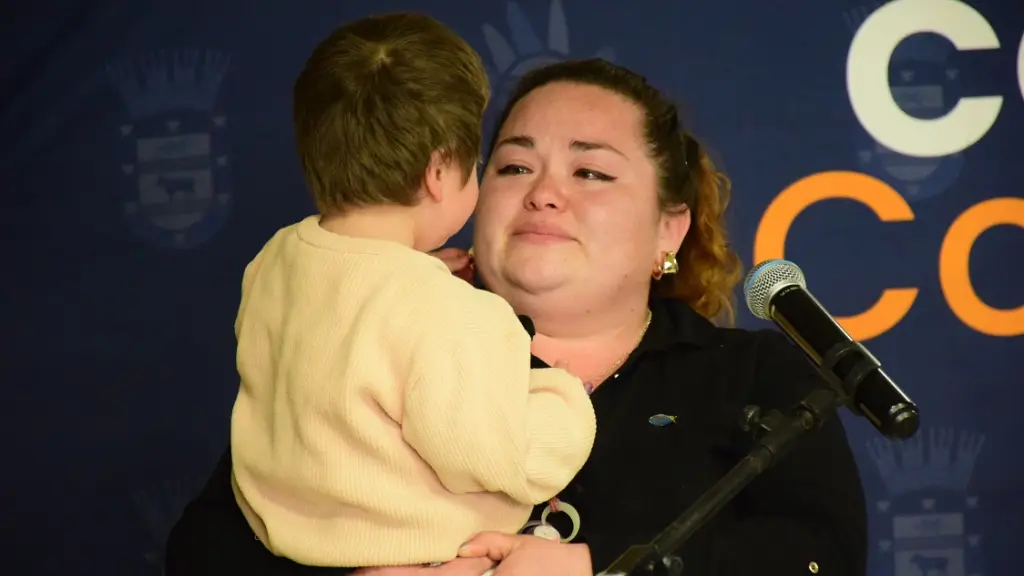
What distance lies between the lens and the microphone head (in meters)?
1.46

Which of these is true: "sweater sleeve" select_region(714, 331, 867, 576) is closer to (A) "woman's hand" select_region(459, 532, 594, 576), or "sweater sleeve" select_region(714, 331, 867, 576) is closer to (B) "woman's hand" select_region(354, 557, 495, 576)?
(A) "woman's hand" select_region(459, 532, 594, 576)

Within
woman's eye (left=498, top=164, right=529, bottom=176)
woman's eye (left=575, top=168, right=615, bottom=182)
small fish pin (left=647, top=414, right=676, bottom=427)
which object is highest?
woman's eye (left=498, top=164, right=529, bottom=176)

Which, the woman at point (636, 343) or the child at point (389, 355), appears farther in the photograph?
the woman at point (636, 343)

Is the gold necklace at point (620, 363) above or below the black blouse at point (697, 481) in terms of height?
above

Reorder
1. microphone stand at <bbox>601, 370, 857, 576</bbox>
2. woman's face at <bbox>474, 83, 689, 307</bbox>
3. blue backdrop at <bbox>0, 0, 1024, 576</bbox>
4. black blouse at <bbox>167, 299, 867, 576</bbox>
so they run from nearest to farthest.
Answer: microphone stand at <bbox>601, 370, 857, 576</bbox> < black blouse at <bbox>167, 299, 867, 576</bbox> < woman's face at <bbox>474, 83, 689, 307</bbox> < blue backdrop at <bbox>0, 0, 1024, 576</bbox>

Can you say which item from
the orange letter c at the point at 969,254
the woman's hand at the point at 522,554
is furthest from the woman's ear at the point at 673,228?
the woman's hand at the point at 522,554

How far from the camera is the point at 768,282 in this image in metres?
1.47

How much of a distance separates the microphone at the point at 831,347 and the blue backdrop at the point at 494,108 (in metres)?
1.15

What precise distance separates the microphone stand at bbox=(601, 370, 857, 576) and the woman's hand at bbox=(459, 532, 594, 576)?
0.19 m

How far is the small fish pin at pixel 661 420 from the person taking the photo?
75.0 inches

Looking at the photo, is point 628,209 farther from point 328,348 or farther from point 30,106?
point 30,106

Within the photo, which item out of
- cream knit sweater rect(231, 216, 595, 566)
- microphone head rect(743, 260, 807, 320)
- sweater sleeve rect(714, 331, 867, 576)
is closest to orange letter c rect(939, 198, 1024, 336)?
sweater sleeve rect(714, 331, 867, 576)

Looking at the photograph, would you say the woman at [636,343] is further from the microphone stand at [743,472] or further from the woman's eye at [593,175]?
the microphone stand at [743,472]

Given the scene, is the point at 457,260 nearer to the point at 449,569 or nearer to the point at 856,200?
the point at 449,569
